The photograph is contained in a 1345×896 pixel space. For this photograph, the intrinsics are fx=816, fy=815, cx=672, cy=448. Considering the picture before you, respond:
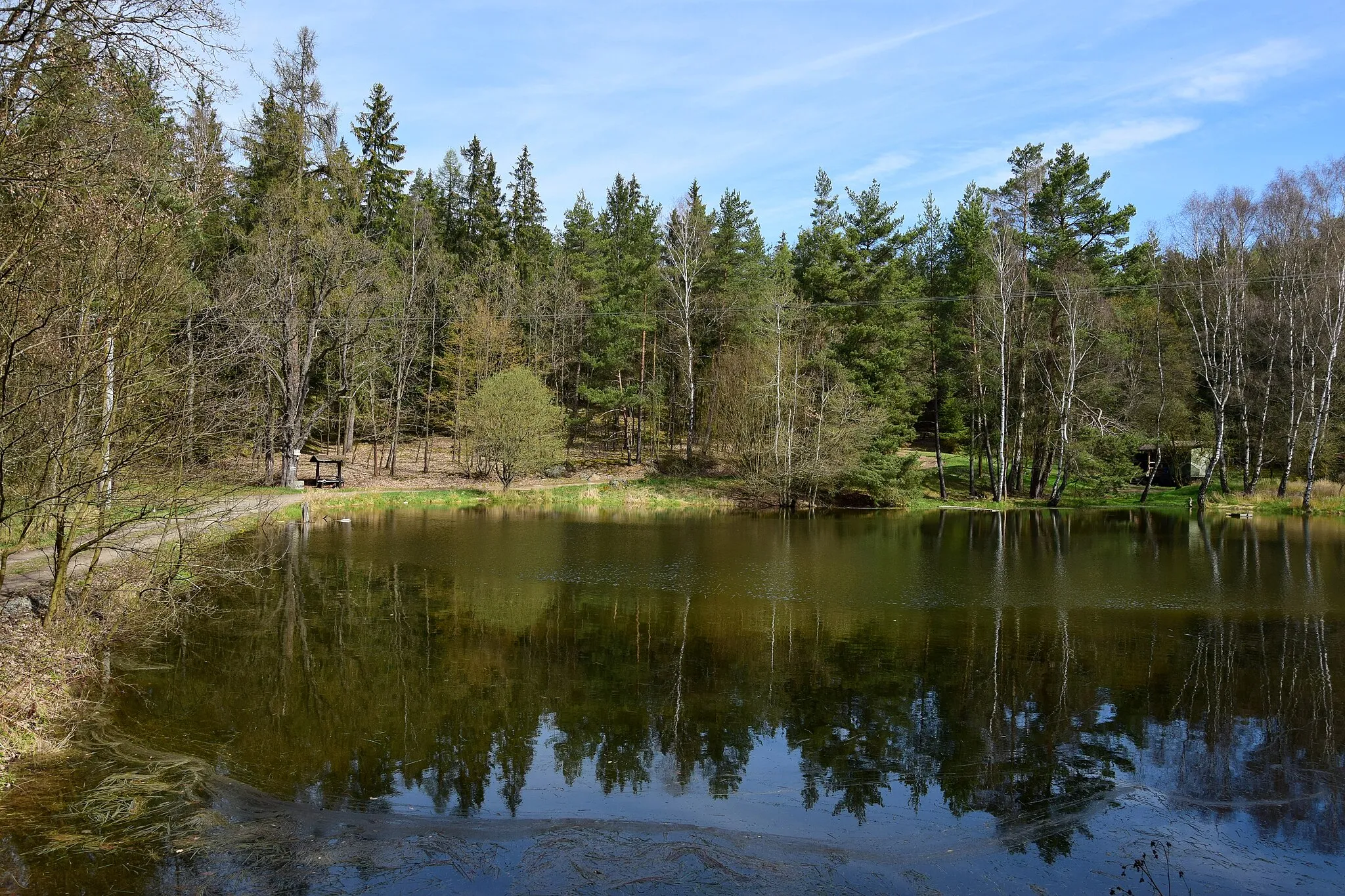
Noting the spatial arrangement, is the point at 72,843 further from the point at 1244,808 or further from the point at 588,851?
the point at 1244,808

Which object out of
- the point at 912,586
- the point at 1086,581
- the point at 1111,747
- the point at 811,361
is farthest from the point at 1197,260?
the point at 1111,747

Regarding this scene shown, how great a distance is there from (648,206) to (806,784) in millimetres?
52248

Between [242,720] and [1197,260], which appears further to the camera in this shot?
[1197,260]

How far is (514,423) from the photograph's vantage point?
35.2m

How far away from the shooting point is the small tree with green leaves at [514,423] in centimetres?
3534

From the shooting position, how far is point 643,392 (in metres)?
44.8

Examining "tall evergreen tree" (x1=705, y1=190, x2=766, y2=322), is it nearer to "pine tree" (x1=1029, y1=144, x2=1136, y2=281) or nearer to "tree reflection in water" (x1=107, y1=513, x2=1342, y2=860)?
"pine tree" (x1=1029, y1=144, x2=1136, y2=281)

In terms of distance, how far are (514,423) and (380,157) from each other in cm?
2082

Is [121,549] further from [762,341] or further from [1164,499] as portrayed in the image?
[1164,499]

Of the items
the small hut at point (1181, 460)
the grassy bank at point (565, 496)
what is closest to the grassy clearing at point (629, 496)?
the grassy bank at point (565, 496)

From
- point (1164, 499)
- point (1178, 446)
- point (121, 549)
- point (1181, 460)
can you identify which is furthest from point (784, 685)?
point (1181, 460)

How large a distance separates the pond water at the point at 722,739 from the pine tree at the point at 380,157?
32.5 metres

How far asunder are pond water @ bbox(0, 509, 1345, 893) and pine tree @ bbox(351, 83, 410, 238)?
32.5 m

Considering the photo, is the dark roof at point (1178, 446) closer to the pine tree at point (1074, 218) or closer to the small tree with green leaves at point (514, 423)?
the pine tree at point (1074, 218)
